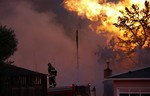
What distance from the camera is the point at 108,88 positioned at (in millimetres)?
51188

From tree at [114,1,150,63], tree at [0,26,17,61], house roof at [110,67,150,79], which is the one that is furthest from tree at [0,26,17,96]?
tree at [114,1,150,63]

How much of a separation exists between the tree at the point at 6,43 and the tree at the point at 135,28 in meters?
32.1

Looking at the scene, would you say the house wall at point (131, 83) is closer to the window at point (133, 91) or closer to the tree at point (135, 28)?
the window at point (133, 91)

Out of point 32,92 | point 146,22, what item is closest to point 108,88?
point 146,22

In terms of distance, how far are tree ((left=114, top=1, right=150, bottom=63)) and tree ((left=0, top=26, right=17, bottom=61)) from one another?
32.1 m

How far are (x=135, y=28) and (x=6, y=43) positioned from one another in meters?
34.3

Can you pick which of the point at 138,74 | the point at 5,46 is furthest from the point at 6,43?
the point at 138,74

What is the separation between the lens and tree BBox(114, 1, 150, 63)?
55969mm

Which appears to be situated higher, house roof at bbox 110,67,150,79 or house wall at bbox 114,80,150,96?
house roof at bbox 110,67,150,79

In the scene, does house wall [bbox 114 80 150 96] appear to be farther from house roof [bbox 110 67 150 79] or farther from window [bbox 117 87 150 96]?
house roof [bbox 110 67 150 79]

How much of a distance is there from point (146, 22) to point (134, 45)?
3.33m

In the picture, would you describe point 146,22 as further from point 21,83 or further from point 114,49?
point 21,83

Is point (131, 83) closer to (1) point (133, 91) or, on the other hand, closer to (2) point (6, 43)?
(1) point (133, 91)

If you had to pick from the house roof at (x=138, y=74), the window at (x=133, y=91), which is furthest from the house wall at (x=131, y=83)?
the house roof at (x=138, y=74)
